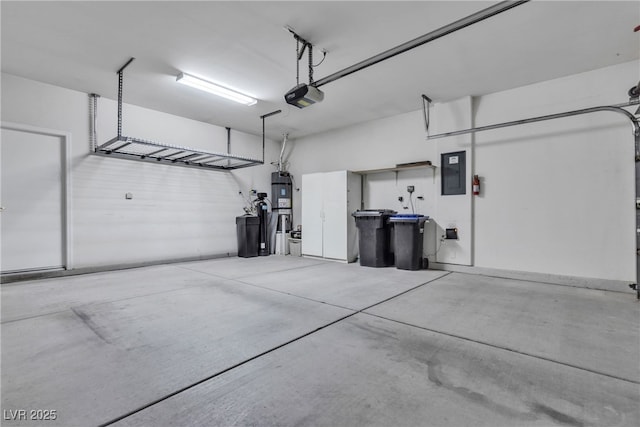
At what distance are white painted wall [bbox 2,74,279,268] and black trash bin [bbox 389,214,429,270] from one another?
4.01 meters

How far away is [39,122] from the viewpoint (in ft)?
14.7

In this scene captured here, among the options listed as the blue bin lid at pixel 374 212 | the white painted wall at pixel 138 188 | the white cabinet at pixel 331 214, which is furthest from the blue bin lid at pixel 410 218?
the white painted wall at pixel 138 188

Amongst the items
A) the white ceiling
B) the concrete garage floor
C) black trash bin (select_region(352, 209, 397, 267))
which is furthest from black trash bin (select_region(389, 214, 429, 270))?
the white ceiling

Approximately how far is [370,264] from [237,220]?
3.36 metres

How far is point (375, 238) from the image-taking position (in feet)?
17.9

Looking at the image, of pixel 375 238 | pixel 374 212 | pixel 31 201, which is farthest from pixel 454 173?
pixel 31 201

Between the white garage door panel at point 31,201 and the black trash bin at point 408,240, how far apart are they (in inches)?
223

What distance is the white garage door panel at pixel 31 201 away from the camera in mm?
4207

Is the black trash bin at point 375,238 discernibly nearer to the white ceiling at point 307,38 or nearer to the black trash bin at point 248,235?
the white ceiling at point 307,38

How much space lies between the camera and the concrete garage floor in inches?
56.4

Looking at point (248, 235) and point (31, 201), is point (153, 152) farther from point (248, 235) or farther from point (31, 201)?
point (248, 235)

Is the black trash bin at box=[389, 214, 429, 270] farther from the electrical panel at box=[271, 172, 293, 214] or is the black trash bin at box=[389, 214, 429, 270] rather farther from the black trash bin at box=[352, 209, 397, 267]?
the electrical panel at box=[271, 172, 293, 214]

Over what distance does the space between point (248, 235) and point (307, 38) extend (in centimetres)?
458

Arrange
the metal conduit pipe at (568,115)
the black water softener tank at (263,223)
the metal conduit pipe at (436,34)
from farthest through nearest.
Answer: the black water softener tank at (263,223), the metal conduit pipe at (568,115), the metal conduit pipe at (436,34)
